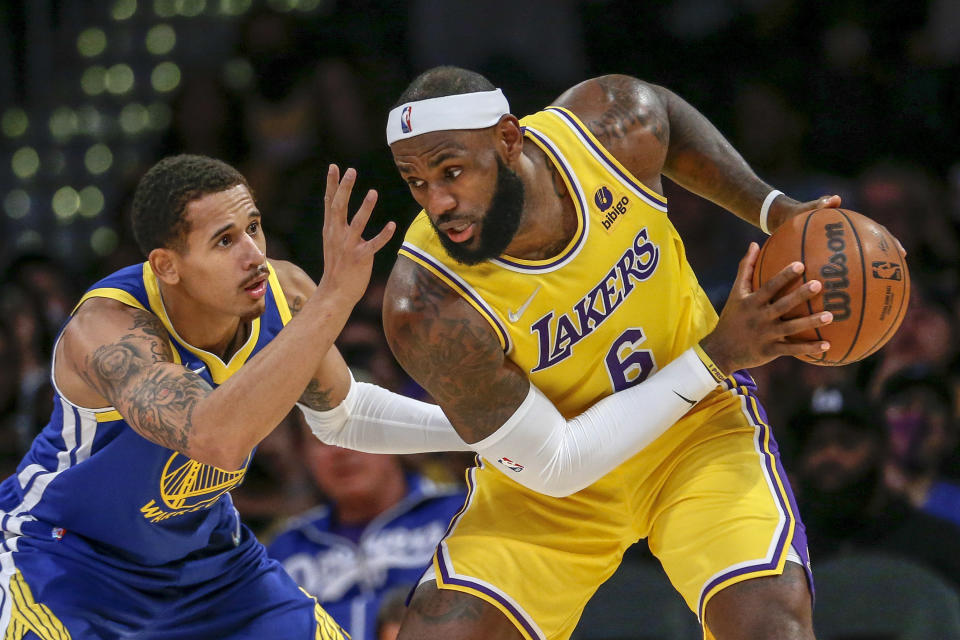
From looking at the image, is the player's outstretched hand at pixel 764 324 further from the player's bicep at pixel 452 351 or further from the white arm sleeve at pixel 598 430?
the player's bicep at pixel 452 351

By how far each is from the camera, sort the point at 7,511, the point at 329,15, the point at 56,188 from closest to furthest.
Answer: the point at 7,511, the point at 329,15, the point at 56,188

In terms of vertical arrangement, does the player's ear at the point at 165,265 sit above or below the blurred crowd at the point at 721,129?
above

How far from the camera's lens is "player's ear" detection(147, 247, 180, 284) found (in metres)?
3.70

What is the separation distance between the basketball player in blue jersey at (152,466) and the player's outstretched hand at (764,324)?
115 centimetres

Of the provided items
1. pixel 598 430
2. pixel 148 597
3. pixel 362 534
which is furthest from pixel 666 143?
pixel 362 534

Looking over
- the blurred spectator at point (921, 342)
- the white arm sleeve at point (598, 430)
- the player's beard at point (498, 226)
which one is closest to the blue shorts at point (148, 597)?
the white arm sleeve at point (598, 430)

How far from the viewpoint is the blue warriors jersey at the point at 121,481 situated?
12.1 feet

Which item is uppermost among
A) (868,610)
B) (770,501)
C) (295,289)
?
(295,289)

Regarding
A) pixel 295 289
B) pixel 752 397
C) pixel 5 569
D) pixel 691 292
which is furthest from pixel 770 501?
pixel 5 569

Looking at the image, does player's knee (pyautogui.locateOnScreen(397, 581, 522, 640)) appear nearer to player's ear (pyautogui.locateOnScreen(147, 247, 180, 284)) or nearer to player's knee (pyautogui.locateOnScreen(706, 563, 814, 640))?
player's knee (pyautogui.locateOnScreen(706, 563, 814, 640))

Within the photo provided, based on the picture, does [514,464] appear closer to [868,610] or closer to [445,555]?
[445,555]

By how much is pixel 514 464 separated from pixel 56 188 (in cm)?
699

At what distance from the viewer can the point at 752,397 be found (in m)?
4.00

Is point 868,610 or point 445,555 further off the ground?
point 445,555
